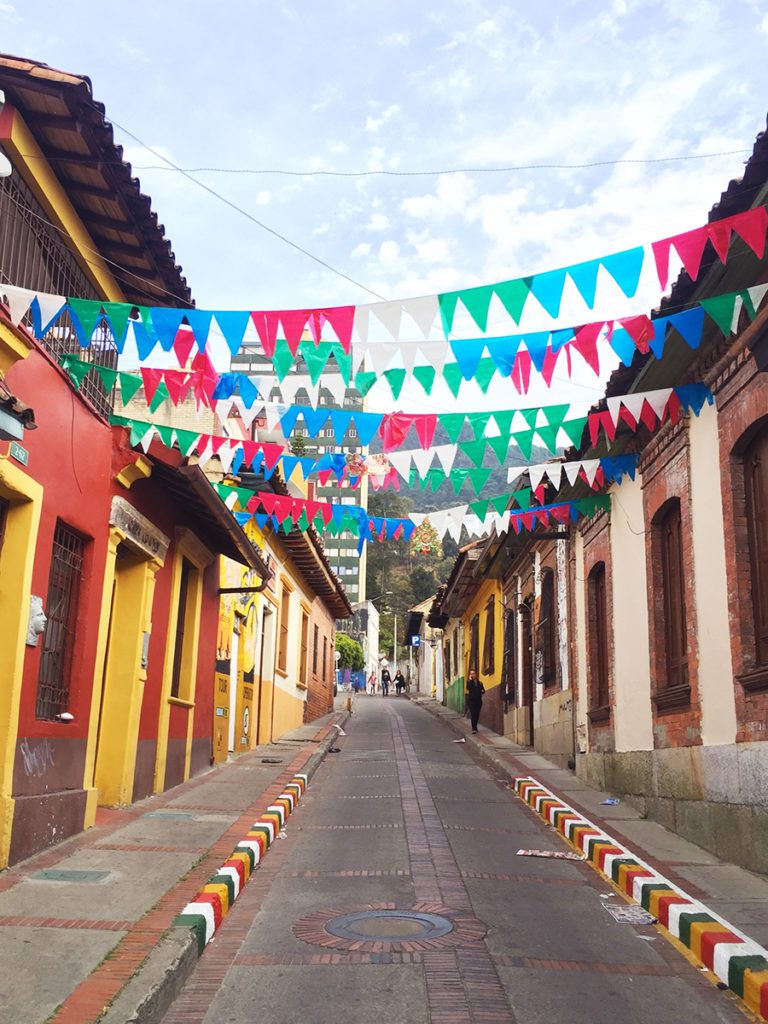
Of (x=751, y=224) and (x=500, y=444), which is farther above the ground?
(x=751, y=224)

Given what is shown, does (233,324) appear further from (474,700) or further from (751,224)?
(474,700)

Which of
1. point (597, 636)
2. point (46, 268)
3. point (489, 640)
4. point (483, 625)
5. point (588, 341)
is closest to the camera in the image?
point (588, 341)

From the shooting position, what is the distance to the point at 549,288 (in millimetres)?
5879

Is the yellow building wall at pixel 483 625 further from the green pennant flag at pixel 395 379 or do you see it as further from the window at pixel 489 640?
the green pennant flag at pixel 395 379

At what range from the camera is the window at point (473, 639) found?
27.7 meters

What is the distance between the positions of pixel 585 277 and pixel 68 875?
5.52 meters

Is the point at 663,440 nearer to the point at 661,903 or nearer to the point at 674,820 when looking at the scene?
the point at 674,820

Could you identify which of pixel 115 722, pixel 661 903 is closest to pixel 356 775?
pixel 115 722

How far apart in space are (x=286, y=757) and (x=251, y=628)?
2528 mm

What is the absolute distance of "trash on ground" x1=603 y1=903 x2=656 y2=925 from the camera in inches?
244

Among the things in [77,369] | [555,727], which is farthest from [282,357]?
[555,727]

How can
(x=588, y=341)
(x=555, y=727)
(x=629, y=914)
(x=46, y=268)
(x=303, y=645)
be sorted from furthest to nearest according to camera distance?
(x=303, y=645) → (x=555, y=727) → (x=46, y=268) → (x=588, y=341) → (x=629, y=914)

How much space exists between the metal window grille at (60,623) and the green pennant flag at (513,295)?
4.36 meters

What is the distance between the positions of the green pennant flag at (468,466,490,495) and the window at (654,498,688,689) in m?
2.09
